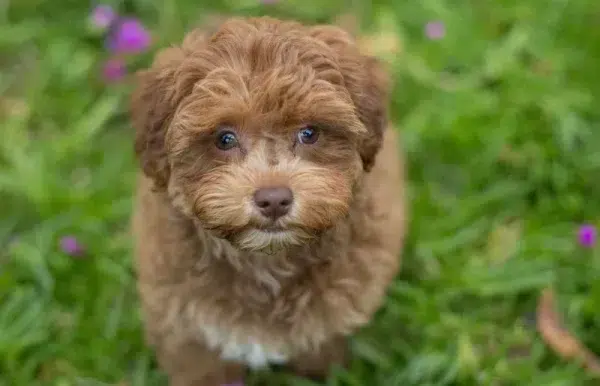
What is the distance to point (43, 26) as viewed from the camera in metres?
4.75

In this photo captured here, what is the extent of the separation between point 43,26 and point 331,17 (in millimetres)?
1631

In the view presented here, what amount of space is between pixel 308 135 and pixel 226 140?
25 centimetres

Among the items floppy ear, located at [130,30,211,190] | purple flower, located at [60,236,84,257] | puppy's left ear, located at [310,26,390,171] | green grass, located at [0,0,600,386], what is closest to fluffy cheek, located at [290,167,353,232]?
puppy's left ear, located at [310,26,390,171]

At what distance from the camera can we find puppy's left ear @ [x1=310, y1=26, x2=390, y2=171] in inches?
104

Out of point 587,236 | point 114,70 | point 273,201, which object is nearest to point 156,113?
point 273,201

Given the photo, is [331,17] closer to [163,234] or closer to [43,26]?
[43,26]

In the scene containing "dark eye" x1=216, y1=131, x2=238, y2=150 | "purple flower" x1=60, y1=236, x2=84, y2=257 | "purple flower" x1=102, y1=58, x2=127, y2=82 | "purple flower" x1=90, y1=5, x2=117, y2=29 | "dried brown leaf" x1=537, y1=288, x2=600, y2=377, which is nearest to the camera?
"dark eye" x1=216, y1=131, x2=238, y2=150

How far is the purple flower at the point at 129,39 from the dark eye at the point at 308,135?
2.19 metres

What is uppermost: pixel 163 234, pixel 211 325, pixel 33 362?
pixel 163 234

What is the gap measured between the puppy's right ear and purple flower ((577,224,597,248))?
6.55 feet

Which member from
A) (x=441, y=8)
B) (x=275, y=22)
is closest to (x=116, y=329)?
(x=275, y=22)

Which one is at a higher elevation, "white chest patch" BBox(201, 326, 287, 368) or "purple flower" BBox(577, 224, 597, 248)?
"purple flower" BBox(577, 224, 597, 248)

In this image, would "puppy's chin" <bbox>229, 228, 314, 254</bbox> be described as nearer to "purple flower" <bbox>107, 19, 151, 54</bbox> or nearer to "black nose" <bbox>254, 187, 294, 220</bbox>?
"black nose" <bbox>254, 187, 294, 220</bbox>

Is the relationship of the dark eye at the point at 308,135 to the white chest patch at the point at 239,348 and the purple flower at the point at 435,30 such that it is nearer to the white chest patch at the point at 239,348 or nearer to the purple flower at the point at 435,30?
the white chest patch at the point at 239,348
